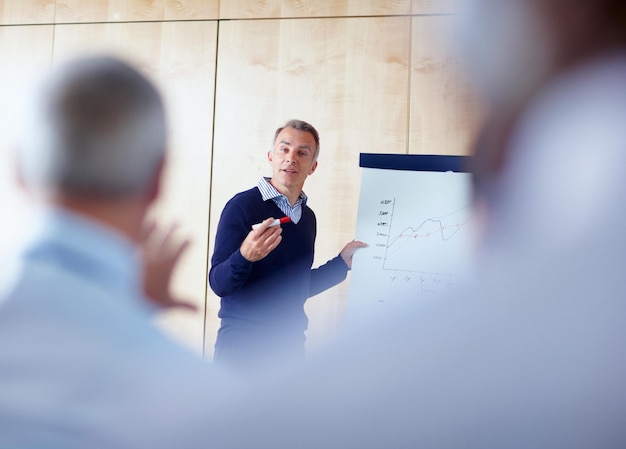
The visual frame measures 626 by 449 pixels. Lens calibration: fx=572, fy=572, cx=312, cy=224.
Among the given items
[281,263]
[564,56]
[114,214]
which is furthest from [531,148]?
[281,263]

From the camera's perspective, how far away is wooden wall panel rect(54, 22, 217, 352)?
2072mm

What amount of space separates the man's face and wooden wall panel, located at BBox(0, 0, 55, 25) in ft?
4.39

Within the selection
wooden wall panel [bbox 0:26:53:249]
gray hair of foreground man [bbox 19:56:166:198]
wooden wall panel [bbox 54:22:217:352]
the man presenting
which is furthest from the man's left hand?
wooden wall panel [bbox 0:26:53:249]

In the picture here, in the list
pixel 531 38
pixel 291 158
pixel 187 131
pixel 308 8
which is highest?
pixel 308 8

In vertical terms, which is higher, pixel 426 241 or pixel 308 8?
pixel 308 8

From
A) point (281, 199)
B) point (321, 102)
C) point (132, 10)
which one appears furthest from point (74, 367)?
point (132, 10)

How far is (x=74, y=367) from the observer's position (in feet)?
1.63

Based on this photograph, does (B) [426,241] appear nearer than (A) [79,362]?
No

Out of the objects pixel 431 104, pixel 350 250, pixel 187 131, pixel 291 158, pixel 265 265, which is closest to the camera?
pixel 265 265

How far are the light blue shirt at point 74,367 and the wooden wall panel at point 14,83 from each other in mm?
1811

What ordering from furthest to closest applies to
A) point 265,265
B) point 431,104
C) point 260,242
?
point 431,104 < point 265,265 < point 260,242

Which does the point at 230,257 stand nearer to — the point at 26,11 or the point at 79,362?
the point at 79,362

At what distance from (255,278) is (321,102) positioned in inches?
36.8

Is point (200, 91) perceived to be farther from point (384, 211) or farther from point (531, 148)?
point (531, 148)
